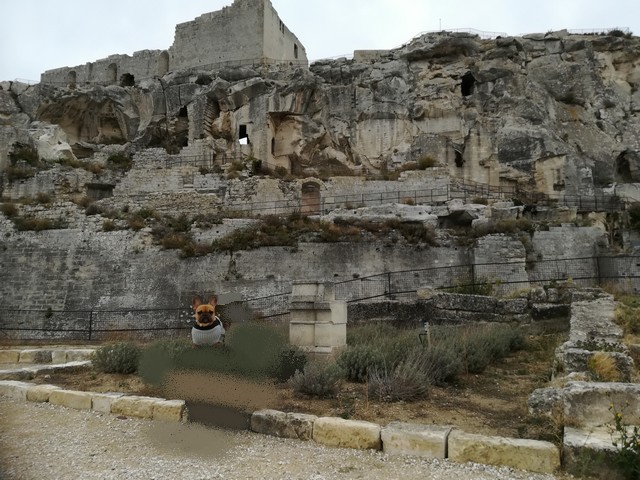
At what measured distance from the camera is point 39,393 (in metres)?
6.52

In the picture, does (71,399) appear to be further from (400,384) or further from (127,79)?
(127,79)

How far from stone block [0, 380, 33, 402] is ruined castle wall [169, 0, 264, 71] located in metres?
27.3

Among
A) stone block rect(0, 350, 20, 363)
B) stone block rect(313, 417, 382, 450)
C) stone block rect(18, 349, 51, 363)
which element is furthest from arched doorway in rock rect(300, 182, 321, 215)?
stone block rect(313, 417, 382, 450)

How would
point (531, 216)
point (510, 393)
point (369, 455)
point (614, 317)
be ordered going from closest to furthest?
point (369, 455), point (510, 393), point (614, 317), point (531, 216)

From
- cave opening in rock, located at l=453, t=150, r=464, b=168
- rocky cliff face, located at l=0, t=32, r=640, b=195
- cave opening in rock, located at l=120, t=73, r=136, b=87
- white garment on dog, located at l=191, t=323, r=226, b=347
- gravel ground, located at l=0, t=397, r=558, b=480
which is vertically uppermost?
cave opening in rock, located at l=120, t=73, r=136, b=87

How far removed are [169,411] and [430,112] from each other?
23114 millimetres

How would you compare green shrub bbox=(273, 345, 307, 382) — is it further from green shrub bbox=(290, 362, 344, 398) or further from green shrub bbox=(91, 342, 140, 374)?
green shrub bbox=(91, 342, 140, 374)

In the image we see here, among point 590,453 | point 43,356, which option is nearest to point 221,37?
point 43,356

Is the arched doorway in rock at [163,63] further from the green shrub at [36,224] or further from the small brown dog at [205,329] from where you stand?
the small brown dog at [205,329]

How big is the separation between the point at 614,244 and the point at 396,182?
8718 millimetres

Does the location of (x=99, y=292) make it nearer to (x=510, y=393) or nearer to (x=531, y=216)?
(x=510, y=393)

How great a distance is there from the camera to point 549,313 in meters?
10.3

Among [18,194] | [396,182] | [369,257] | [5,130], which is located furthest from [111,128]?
[369,257]

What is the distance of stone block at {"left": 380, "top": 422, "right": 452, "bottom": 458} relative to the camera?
4.16m
